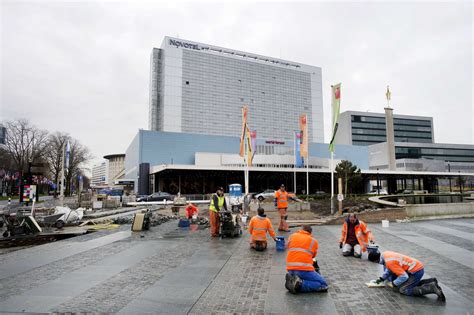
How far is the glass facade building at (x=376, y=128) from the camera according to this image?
11575cm

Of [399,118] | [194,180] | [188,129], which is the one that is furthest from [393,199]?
[399,118]

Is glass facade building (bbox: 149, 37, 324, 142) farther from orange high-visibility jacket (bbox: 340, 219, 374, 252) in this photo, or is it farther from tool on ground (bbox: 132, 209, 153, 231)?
orange high-visibility jacket (bbox: 340, 219, 374, 252)

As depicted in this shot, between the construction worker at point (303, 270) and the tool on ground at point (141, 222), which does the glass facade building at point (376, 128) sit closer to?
the tool on ground at point (141, 222)

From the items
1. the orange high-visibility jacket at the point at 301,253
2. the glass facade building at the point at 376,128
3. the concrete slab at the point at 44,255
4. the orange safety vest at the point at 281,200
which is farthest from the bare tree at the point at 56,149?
the glass facade building at the point at 376,128

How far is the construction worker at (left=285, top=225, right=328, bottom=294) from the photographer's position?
5281 mm

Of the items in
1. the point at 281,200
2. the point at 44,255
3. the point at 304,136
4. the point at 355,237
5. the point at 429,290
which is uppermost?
the point at 304,136

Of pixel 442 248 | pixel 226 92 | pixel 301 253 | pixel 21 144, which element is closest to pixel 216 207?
pixel 301 253

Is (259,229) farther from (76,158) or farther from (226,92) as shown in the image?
(226,92)

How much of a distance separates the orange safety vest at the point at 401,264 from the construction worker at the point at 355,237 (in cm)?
277

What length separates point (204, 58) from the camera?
9900 centimetres

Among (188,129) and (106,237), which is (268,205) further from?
(188,129)

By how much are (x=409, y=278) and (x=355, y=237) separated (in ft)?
10.5

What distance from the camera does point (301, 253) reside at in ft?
17.7

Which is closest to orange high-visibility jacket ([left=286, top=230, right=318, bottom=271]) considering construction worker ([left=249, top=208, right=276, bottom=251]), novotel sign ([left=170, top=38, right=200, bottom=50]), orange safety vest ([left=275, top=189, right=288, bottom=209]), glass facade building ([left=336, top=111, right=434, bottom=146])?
construction worker ([left=249, top=208, right=276, bottom=251])
